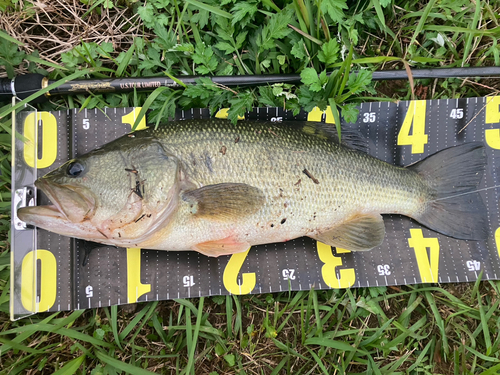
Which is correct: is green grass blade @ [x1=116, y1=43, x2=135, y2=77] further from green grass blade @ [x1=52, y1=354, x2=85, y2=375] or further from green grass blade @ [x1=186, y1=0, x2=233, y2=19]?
green grass blade @ [x1=52, y1=354, x2=85, y2=375]

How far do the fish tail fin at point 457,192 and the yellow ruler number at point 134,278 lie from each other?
2.46 meters

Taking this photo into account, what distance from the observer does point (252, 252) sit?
267 cm

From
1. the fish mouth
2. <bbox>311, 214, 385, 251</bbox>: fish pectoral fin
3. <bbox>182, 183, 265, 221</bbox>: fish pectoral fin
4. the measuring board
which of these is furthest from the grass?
the fish mouth

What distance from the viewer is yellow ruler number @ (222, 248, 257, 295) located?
2562mm

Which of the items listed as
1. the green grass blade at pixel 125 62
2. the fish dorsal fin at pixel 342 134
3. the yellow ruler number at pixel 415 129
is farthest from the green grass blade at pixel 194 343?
the yellow ruler number at pixel 415 129

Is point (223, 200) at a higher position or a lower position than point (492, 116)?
lower

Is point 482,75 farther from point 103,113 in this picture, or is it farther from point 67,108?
point 67,108

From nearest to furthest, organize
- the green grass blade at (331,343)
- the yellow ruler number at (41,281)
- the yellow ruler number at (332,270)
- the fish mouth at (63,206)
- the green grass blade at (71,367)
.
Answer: the fish mouth at (63,206)
the green grass blade at (71,367)
the green grass blade at (331,343)
the yellow ruler number at (41,281)
the yellow ruler number at (332,270)

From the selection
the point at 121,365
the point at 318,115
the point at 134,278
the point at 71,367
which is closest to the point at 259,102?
the point at 318,115

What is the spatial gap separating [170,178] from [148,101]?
82 cm

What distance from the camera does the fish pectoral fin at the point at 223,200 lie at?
2.13m

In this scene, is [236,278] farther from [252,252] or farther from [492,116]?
[492,116]

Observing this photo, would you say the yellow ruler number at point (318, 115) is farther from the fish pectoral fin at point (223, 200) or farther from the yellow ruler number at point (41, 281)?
the yellow ruler number at point (41, 281)

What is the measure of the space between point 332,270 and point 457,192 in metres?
1.31
